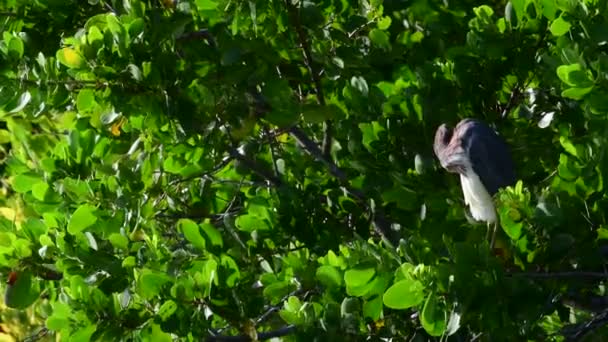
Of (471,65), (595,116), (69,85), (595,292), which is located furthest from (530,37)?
(69,85)

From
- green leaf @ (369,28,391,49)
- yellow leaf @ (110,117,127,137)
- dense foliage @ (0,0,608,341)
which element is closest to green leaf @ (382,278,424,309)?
dense foliage @ (0,0,608,341)

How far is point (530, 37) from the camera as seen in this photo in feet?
10.6

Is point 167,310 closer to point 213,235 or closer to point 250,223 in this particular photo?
point 213,235

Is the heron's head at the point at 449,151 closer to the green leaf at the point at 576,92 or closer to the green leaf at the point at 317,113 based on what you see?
the green leaf at the point at 576,92

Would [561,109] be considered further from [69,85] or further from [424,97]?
[69,85]

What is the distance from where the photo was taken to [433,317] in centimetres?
238

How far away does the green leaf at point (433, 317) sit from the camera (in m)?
2.36

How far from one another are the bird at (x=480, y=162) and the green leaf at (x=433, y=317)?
1.12 feet

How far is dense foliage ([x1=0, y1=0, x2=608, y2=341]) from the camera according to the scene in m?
2.62

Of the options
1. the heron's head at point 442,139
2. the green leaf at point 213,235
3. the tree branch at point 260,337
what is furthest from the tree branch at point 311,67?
the tree branch at point 260,337

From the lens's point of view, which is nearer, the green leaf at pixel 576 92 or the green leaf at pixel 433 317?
the green leaf at pixel 433 317

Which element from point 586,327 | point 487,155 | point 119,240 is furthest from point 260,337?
point 586,327

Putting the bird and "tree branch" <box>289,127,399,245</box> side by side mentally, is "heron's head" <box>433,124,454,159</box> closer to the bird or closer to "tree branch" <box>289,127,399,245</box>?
the bird

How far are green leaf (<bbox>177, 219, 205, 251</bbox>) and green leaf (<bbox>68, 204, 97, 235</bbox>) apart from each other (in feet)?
0.82
